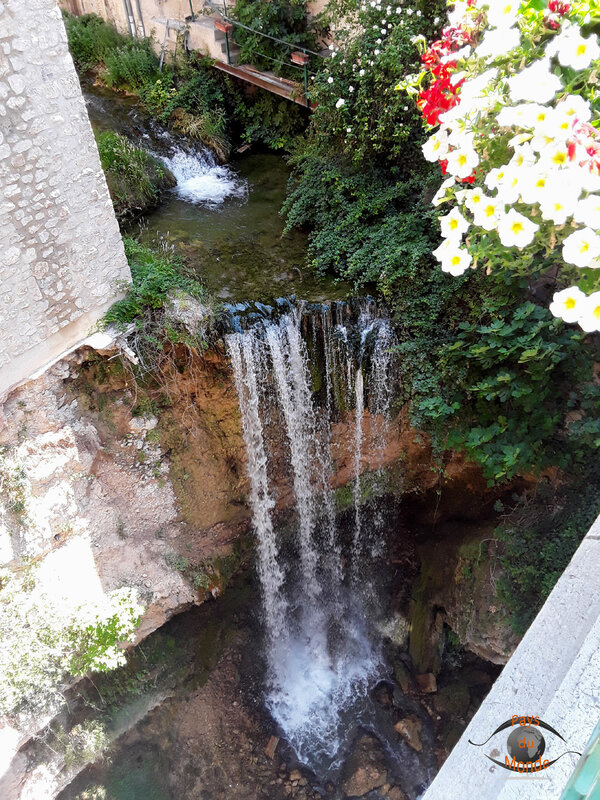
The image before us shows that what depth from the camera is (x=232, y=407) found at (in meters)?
4.87

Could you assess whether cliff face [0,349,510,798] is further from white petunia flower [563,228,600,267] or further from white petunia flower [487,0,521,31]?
white petunia flower [563,228,600,267]

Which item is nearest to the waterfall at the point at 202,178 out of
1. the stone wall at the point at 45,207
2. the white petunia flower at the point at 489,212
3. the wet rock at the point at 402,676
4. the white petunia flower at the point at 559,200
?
the stone wall at the point at 45,207

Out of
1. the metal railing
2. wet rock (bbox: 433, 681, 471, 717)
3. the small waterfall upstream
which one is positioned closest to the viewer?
the small waterfall upstream

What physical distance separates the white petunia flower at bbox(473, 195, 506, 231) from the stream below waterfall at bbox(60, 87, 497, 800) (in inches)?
105

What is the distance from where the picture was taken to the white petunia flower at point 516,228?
1.93 metres

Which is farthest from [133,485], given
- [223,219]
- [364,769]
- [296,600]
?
[364,769]

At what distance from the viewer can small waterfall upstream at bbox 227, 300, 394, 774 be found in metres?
4.76

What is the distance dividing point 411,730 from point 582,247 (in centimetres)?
467

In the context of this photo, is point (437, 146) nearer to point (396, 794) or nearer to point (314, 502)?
point (314, 502)

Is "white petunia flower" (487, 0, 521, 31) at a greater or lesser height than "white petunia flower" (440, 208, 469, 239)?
greater

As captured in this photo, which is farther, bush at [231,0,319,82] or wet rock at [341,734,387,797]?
bush at [231,0,319,82]

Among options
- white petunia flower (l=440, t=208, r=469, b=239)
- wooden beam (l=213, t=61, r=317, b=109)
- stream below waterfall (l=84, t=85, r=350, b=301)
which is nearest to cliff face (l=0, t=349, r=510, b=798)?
stream below waterfall (l=84, t=85, r=350, b=301)

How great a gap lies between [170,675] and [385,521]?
2.51m

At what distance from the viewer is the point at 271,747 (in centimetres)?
510
